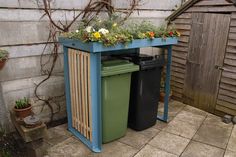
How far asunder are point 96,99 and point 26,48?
3.99 feet

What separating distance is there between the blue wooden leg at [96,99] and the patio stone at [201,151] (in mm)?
1120

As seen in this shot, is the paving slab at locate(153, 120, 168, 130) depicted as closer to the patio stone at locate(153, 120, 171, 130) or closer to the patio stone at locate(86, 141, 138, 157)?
the patio stone at locate(153, 120, 171, 130)

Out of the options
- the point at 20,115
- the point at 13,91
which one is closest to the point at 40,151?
the point at 20,115

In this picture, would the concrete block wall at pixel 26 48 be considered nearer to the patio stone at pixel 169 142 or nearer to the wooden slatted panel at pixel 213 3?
the patio stone at pixel 169 142

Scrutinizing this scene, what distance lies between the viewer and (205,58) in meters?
3.81

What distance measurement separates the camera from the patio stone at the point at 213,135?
9.93 ft

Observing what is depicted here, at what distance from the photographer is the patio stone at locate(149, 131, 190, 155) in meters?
2.83

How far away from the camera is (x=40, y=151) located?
255cm

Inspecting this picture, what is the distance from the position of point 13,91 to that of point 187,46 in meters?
3.13

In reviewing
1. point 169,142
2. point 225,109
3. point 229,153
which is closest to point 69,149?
point 169,142

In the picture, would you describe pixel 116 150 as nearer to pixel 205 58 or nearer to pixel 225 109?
pixel 225 109

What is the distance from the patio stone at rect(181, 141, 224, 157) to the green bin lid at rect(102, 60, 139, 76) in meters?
1.29

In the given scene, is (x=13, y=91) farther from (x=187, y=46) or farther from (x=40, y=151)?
(x=187, y=46)

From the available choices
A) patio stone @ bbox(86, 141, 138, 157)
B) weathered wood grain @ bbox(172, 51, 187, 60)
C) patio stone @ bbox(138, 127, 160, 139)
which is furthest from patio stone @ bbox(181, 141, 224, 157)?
weathered wood grain @ bbox(172, 51, 187, 60)
